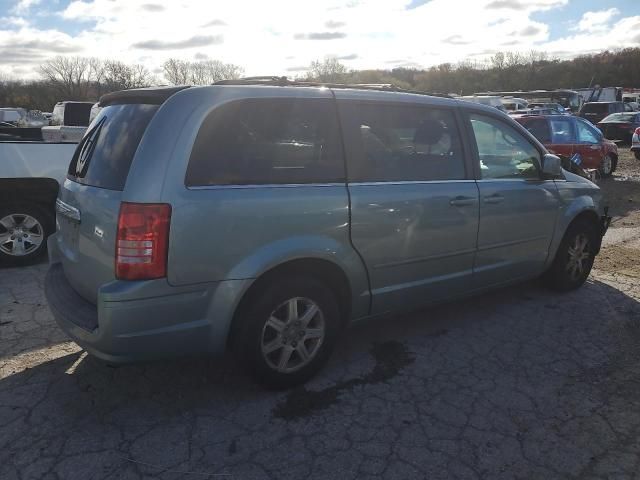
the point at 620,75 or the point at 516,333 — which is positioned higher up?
the point at 620,75

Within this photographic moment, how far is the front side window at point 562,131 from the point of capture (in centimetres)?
1217

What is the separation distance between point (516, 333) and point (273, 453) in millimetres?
2403

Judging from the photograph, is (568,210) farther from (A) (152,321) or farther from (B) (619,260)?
(A) (152,321)

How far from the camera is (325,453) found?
2744 millimetres

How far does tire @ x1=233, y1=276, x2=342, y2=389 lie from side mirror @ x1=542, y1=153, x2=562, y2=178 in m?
2.41

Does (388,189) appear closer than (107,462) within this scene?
No

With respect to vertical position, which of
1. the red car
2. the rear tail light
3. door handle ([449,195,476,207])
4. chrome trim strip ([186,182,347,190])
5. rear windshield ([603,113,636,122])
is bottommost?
the rear tail light

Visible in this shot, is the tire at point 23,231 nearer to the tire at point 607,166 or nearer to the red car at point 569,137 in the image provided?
the red car at point 569,137

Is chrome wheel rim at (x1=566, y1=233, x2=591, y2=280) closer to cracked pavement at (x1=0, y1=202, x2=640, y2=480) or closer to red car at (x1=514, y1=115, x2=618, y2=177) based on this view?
cracked pavement at (x1=0, y1=202, x2=640, y2=480)

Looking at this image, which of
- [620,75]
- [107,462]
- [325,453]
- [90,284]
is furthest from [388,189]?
[620,75]

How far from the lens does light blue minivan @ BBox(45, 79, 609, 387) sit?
107 inches

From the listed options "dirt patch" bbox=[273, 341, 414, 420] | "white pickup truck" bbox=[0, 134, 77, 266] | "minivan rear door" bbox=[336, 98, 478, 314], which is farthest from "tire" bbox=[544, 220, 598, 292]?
"white pickup truck" bbox=[0, 134, 77, 266]

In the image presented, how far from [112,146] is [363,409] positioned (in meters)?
2.11

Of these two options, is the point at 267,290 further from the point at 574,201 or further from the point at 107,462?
the point at 574,201
